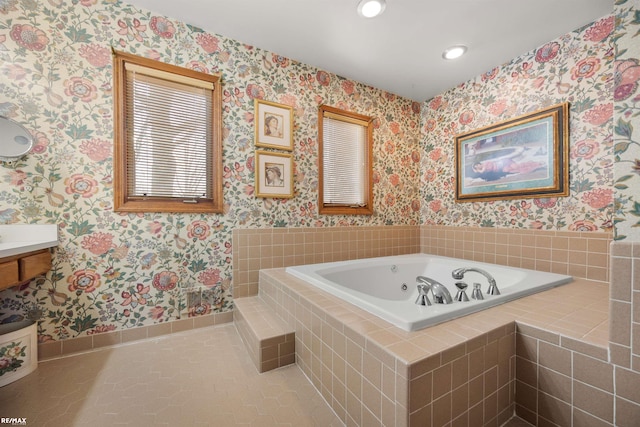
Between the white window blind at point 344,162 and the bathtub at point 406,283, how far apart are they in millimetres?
701

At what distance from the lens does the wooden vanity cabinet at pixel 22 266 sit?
42.3 inches

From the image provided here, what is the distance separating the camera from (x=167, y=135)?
1.74 m

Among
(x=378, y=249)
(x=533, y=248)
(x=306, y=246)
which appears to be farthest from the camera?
(x=378, y=249)

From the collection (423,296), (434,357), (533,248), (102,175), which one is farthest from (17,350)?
(533,248)

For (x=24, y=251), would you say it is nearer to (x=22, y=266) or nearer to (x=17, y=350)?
(x=22, y=266)

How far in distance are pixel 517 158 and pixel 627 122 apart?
150 cm

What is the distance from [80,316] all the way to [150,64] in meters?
1.70

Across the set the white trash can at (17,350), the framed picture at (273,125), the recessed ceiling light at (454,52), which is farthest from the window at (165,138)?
the recessed ceiling light at (454,52)

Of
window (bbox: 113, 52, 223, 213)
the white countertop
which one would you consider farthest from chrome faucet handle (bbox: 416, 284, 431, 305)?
the white countertop

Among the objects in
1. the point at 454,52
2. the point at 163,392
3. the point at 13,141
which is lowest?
the point at 163,392

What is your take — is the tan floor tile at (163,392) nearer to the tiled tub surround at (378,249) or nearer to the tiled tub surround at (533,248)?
the tiled tub surround at (378,249)

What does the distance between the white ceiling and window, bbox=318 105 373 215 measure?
19.1 inches

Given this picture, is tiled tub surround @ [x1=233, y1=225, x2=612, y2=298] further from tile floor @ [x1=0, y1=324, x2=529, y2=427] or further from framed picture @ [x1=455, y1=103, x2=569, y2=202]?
tile floor @ [x1=0, y1=324, x2=529, y2=427]

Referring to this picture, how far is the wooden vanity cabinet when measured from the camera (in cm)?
108
